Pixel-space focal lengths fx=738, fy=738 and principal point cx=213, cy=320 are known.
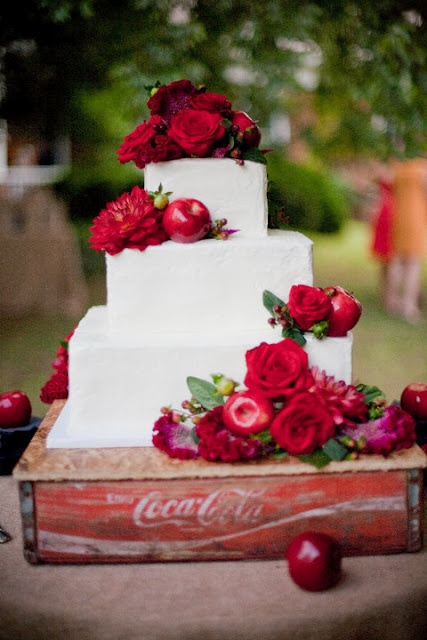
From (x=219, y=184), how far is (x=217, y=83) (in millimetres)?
4417

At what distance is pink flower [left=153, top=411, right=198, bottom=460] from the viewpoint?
199 centimetres

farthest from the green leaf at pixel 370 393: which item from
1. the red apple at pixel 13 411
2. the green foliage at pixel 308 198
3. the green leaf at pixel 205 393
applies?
the green foliage at pixel 308 198

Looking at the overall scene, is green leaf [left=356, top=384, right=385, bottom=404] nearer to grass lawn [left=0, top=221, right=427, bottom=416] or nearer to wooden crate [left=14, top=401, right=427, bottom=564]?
wooden crate [left=14, top=401, right=427, bottom=564]

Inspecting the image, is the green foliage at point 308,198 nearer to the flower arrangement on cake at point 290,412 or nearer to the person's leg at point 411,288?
the person's leg at point 411,288

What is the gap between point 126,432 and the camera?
2.18m

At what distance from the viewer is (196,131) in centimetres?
220

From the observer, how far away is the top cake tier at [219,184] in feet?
7.38

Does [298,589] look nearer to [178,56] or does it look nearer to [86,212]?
[178,56]

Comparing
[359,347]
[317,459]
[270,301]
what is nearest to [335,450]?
[317,459]

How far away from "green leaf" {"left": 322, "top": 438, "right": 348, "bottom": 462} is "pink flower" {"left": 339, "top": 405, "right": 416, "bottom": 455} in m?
0.06

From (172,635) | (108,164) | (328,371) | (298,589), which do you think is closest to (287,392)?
(328,371)

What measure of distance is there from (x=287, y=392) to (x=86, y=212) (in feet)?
41.4

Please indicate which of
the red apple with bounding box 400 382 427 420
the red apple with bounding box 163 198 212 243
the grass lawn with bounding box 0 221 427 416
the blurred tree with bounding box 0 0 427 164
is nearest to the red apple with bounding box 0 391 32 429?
the red apple with bounding box 163 198 212 243

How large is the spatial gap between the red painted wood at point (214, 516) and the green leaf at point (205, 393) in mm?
245
